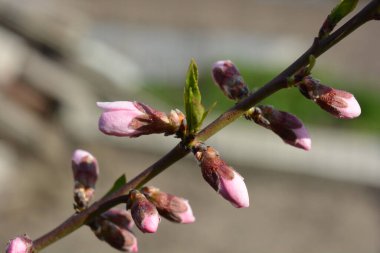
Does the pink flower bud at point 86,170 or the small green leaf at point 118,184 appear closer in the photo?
the small green leaf at point 118,184

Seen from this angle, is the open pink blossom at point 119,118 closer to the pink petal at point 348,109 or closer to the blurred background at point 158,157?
the pink petal at point 348,109

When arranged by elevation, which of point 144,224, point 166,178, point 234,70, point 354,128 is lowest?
point 166,178

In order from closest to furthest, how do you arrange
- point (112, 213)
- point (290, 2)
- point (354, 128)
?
1. point (112, 213)
2. point (354, 128)
3. point (290, 2)

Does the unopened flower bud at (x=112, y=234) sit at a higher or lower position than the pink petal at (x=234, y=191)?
lower

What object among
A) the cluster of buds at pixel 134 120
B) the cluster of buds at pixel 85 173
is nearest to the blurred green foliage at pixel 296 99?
the cluster of buds at pixel 85 173

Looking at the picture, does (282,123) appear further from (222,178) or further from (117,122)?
(117,122)

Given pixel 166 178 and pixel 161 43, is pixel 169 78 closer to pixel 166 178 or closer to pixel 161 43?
pixel 161 43

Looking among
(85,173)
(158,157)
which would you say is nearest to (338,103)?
(85,173)

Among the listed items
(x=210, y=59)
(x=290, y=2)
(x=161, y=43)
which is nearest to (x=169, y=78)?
(x=210, y=59)
